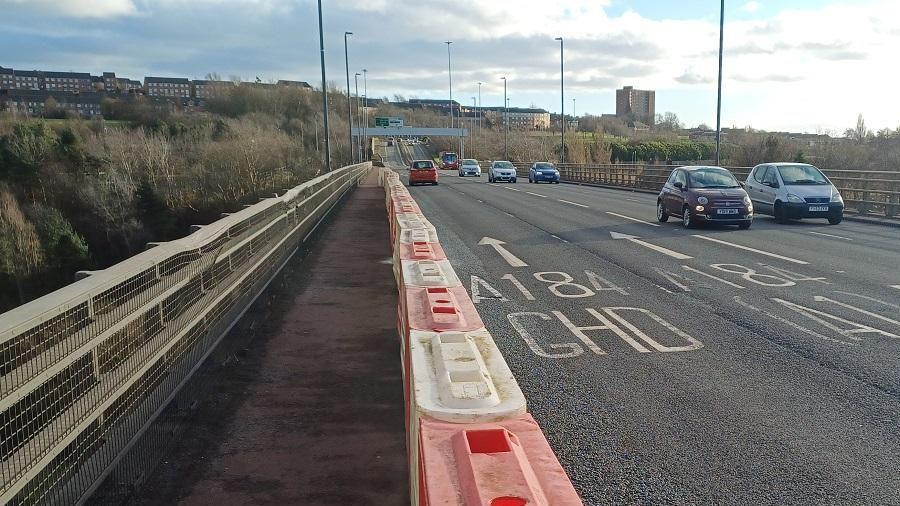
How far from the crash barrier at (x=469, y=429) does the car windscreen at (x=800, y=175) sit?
17877 millimetres

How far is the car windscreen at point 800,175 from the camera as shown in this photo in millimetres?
19500

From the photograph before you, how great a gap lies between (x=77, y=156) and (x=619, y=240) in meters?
67.1

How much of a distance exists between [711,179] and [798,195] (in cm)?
239

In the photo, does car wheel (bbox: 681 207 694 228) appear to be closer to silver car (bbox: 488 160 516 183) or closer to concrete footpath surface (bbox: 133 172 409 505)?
concrete footpath surface (bbox: 133 172 409 505)

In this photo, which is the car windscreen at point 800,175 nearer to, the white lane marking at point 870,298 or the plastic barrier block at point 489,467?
the white lane marking at point 870,298

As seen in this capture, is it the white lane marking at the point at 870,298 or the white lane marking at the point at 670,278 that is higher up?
the white lane marking at the point at 870,298

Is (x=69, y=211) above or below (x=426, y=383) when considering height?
below

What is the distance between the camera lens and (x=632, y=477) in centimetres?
420

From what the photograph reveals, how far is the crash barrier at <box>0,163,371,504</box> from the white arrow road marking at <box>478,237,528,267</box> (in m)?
7.10

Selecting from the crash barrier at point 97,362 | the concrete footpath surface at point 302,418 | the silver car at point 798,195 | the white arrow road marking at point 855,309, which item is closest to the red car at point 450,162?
the silver car at point 798,195

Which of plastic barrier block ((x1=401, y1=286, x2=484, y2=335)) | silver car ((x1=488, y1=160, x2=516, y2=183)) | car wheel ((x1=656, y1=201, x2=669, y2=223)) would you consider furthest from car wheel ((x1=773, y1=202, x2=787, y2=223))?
silver car ((x1=488, y1=160, x2=516, y2=183))

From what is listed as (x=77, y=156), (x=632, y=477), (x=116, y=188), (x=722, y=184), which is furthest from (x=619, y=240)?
(x=77, y=156)

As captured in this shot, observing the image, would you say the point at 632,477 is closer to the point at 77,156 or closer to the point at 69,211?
the point at 69,211

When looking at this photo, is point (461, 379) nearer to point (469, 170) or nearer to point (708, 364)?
point (708, 364)
